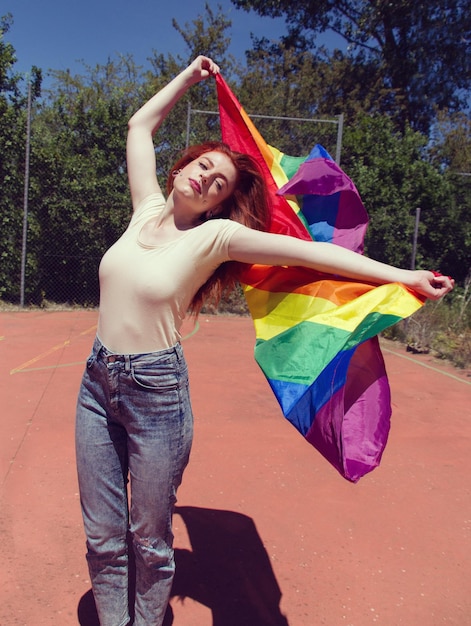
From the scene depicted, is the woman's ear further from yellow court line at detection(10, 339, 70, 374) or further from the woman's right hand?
yellow court line at detection(10, 339, 70, 374)

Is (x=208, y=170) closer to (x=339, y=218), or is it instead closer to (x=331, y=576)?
(x=339, y=218)

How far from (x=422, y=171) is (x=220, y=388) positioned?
361 inches

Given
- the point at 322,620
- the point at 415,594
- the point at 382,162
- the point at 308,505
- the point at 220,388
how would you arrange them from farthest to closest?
the point at 382,162 < the point at 220,388 < the point at 308,505 < the point at 415,594 < the point at 322,620

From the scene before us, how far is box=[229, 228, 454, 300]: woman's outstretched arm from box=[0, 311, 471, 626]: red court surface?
1598 millimetres

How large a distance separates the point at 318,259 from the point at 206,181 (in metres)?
0.47

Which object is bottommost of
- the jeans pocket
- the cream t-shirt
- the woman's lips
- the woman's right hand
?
the jeans pocket

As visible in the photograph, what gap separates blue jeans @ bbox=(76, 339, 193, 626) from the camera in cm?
185

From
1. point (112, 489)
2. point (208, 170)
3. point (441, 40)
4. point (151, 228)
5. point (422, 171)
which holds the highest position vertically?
point (441, 40)

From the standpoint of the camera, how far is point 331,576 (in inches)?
110

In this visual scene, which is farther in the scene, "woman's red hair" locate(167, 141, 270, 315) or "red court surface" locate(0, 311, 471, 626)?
"red court surface" locate(0, 311, 471, 626)

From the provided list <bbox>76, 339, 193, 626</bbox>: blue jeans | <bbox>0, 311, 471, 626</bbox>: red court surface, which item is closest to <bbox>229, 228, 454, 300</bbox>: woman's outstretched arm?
<bbox>76, 339, 193, 626</bbox>: blue jeans

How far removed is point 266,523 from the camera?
325cm

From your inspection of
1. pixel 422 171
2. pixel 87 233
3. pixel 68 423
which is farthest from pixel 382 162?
pixel 68 423

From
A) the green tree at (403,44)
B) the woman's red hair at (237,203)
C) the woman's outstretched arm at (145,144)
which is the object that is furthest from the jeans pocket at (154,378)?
the green tree at (403,44)
